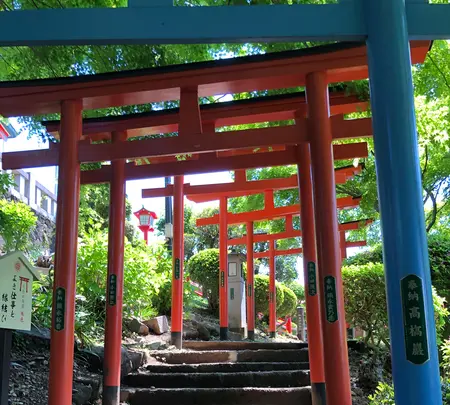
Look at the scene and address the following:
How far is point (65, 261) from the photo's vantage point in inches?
230

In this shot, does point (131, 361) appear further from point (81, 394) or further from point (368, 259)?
point (368, 259)

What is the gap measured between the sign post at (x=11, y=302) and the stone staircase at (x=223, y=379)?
12.1ft

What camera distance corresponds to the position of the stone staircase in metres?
7.62

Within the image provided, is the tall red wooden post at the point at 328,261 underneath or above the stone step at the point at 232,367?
above

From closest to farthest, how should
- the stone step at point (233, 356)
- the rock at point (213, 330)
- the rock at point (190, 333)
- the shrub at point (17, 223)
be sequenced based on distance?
the stone step at point (233, 356)
the shrub at point (17, 223)
the rock at point (190, 333)
the rock at point (213, 330)

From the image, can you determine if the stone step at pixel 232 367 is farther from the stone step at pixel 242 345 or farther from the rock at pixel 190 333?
the rock at pixel 190 333

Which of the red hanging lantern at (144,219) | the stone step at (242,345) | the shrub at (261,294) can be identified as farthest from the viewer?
the red hanging lantern at (144,219)

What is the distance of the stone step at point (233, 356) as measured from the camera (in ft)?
30.8

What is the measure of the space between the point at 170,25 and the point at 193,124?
7.19 feet

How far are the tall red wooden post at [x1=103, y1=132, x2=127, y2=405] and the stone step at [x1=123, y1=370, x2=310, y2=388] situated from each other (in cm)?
113

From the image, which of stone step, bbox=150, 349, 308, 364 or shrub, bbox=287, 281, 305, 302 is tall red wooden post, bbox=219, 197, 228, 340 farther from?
shrub, bbox=287, 281, 305, 302

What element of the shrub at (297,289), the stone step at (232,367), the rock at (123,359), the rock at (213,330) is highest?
the shrub at (297,289)

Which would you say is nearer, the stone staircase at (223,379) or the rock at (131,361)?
the stone staircase at (223,379)

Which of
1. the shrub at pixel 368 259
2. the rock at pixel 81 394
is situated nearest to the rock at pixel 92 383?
the rock at pixel 81 394
